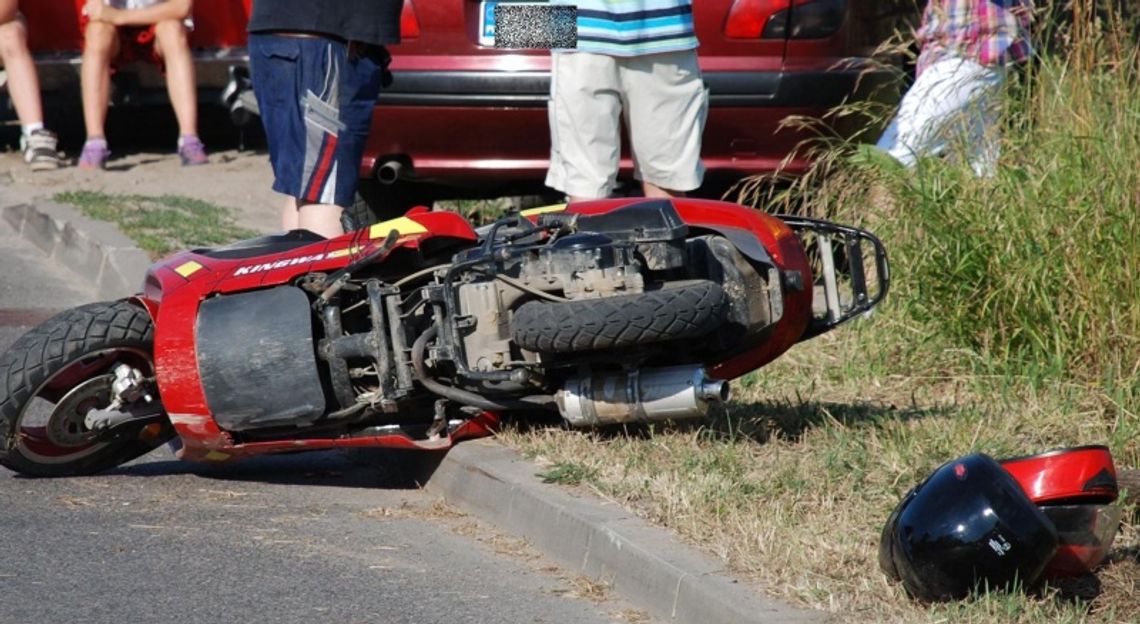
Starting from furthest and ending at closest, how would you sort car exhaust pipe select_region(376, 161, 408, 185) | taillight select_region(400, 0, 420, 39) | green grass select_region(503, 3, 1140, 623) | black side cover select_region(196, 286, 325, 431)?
car exhaust pipe select_region(376, 161, 408, 185), taillight select_region(400, 0, 420, 39), black side cover select_region(196, 286, 325, 431), green grass select_region(503, 3, 1140, 623)

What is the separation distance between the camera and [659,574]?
4.12 meters

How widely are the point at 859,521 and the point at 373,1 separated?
2.64 m

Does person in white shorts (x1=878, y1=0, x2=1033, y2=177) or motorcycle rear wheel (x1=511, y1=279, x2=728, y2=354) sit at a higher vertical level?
person in white shorts (x1=878, y1=0, x2=1033, y2=177)

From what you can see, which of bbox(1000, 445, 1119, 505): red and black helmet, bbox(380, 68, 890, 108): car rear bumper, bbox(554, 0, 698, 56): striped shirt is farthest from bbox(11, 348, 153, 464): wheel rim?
bbox(380, 68, 890, 108): car rear bumper

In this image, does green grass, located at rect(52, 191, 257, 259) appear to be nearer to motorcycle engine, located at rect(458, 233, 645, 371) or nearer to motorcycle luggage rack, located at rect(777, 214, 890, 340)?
motorcycle engine, located at rect(458, 233, 645, 371)

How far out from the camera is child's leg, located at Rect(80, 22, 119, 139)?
10938 mm

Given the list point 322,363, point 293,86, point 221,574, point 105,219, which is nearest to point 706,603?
point 221,574

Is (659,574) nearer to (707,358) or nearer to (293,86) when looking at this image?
(707,358)

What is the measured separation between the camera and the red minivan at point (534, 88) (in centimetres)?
769

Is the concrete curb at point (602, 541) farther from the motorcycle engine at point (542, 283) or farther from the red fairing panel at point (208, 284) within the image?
the red fairing panel at point (208, 284)

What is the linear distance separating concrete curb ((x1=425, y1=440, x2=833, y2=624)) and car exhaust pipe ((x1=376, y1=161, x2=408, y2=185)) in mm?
2820

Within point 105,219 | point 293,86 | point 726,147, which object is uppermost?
point 293,86

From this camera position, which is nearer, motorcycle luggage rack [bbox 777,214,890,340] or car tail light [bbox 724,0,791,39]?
motorcycle luggage rack [bbox 777,214,890,340]

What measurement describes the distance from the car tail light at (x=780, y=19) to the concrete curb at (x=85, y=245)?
2.89 meters
